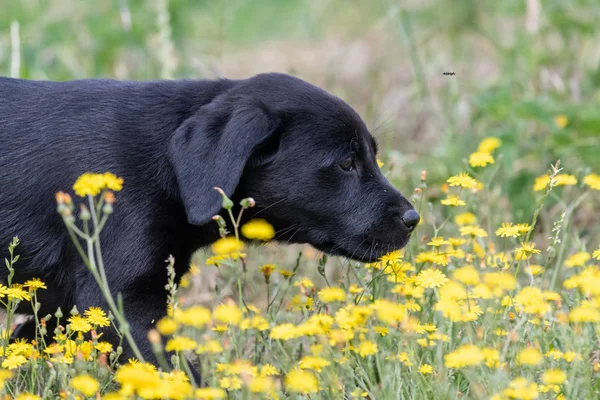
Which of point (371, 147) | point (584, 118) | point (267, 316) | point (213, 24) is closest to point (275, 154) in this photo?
point (371, 147)

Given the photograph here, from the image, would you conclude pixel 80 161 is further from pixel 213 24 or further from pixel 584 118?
pixel 213 24

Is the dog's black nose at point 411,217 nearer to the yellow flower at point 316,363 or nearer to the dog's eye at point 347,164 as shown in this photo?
the dog's eye at point 347,164

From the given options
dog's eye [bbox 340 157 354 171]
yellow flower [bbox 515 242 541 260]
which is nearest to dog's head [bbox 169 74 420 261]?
dog's eye [bbox 340 157 354 171]

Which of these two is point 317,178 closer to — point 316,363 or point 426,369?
point 426,369

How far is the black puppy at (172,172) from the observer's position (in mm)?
2779

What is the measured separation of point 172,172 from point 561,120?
7.51 ft

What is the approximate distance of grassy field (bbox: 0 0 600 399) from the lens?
7.35 ft

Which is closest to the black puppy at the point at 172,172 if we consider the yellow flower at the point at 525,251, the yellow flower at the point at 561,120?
the yellow flower at the point at 525,251

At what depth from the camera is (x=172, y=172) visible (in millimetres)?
2887

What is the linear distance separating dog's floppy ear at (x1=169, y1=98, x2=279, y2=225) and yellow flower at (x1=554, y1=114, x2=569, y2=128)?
200 centimetres

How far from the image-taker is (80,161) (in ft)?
9.41

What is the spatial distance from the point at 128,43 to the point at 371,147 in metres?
2.83

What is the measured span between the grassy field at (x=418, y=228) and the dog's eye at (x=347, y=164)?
286 mm

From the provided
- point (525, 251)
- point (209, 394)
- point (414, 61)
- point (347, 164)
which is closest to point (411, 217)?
point (347, 164)
